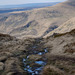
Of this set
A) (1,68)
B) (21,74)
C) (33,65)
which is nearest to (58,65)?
(33,65)

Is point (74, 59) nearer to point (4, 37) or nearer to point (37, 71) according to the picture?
point (37, 71)

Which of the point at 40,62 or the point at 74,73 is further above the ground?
the point at 74,73

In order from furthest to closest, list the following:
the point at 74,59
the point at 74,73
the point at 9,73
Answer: the point at 74,59, the point at 9,73, the point at 74,73

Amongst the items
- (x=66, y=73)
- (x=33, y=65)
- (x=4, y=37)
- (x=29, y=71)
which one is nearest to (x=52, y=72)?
(x=66, y=73)

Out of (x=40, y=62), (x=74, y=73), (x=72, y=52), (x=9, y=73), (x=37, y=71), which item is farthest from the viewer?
(x=72, y=52)

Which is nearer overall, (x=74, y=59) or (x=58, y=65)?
(x=58, y=65)

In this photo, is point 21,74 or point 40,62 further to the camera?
point 40,62

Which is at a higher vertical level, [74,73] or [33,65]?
[74,73]

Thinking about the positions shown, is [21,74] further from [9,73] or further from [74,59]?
[74,59]

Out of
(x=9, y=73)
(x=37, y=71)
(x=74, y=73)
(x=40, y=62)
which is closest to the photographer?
(x=74, y=73)
